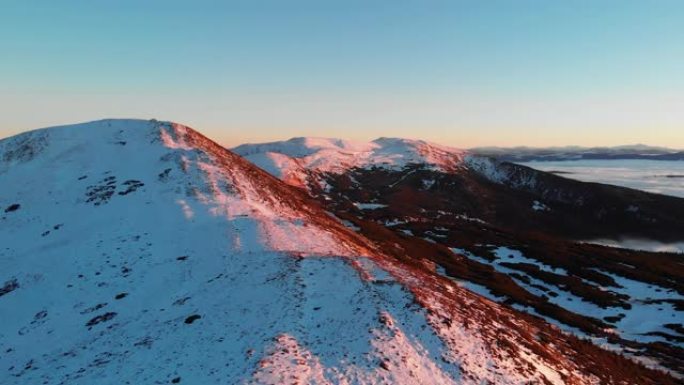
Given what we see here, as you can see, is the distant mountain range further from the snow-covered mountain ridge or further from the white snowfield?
the snow-covered mountain ridge

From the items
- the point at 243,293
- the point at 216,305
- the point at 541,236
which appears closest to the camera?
the point at 216,305

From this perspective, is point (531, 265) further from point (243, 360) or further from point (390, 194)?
point (390, 194)

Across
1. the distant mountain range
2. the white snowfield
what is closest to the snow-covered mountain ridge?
the distant mountain range

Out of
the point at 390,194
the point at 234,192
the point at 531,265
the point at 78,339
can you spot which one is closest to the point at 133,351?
the point at 78,339

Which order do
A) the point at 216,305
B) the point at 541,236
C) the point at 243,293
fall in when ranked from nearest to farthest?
1. the point at 216,305
2. the point at 243,293
3. the point at 541,236

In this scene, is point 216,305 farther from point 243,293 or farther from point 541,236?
point 541,236

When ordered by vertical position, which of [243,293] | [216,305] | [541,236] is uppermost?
[243,293]

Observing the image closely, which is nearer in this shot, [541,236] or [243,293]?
[243,293]

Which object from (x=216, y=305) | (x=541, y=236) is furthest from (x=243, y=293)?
(x=541, y=236)

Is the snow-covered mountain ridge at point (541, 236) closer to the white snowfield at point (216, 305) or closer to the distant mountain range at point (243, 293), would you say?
the distant mountain range at point (243, 293)
